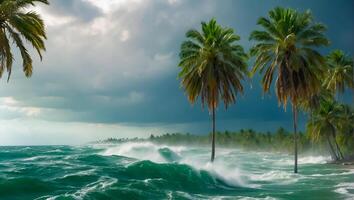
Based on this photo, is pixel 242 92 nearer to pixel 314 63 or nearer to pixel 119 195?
pixel 314 63

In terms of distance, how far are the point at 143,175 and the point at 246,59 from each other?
1550cm

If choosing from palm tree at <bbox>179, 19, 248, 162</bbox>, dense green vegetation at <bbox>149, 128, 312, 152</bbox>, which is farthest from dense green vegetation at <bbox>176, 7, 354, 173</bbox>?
dense green vegetation at <bbox>149, 128, 312, 152</bbox>

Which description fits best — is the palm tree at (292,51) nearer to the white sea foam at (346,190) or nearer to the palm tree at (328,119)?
the white sea foam at (346,190)

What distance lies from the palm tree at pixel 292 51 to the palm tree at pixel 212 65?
110 inches

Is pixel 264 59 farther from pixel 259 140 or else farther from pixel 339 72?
pixel 259 140

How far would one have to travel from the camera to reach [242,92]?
3772 cm

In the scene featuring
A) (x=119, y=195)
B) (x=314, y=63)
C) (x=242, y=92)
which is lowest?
(x=119, y=195)

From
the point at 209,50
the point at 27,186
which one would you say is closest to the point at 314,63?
the point at 209,50

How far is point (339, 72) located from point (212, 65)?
3148 cm

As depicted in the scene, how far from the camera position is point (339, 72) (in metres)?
61.0

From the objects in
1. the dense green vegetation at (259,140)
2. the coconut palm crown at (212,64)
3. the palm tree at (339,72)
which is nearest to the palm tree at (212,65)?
the coconut palm crown at (212,64)

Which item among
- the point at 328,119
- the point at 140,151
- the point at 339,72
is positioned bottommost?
the point at 140,151

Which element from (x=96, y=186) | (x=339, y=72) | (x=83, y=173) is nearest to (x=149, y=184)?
(x=96, y=186)

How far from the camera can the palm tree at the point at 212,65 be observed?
36500 millimetres
